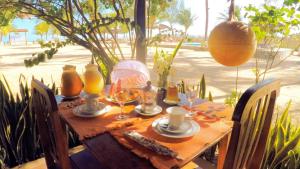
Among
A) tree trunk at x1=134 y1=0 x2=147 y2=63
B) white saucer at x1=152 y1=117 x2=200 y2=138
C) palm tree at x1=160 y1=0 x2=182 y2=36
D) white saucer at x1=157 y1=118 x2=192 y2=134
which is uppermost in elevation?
palm tree at x1=160 y1=0 x2=182 y2=36

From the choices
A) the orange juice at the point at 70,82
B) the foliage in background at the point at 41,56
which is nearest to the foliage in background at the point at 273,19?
the orange juice at the point at 70,82

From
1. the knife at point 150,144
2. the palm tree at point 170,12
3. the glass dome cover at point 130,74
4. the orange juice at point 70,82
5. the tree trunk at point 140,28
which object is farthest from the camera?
the palm tree at point 170,12

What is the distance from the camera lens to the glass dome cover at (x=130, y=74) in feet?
4.68

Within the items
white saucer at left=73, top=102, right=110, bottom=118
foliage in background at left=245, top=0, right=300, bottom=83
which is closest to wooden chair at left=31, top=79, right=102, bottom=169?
white saucer at left=73, top=102, right=110, bottom=118

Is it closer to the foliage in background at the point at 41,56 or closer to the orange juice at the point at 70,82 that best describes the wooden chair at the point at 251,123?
the orange juice at the point at 70,82

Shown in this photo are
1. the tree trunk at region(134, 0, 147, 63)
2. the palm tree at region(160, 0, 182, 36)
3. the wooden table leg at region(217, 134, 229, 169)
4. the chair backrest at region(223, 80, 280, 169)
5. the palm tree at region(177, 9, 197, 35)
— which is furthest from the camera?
the palm tree at region(177, 9, 197, 35)

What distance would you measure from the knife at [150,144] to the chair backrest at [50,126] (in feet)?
0.83

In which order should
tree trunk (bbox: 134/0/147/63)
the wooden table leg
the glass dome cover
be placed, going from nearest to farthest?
the wooden table leg < the glass dome cover < tree trunk (bbox: 134/0/147/63)

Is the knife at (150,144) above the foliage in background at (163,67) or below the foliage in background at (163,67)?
below

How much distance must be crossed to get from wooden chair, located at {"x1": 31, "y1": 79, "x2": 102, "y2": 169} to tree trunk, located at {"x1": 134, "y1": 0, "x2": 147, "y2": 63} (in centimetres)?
92

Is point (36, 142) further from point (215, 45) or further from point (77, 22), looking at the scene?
point (215, 45)

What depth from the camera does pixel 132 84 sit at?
5.00ft

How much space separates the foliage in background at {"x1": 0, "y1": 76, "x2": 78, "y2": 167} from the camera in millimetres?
1471

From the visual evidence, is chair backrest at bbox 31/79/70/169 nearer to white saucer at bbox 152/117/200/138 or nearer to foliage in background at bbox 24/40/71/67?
white saucer at bbox 152/117/200/138
